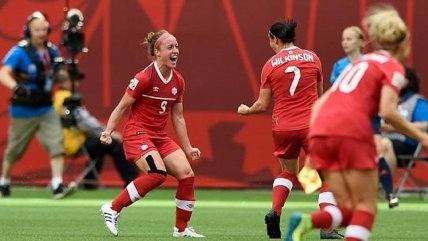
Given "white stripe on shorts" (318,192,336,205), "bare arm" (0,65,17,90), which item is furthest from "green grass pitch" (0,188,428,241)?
"bare arm" (0,65,17,90)

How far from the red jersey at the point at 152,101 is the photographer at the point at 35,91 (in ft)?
19.1

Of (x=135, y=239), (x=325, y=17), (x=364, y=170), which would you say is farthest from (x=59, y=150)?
(x=364, y=170)

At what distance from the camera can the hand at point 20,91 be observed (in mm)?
17809

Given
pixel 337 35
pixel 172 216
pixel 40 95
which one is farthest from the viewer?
pixel 337 35

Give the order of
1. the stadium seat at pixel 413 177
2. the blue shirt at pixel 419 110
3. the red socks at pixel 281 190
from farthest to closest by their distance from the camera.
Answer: the stadium seat at pixel 413 177
the blue shirt at pixel 419 110
the red socks at pixel 281 190

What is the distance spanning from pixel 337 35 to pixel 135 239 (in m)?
9.21

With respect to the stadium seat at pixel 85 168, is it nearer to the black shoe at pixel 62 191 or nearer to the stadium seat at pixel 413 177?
the black shoe at pixel 62 191

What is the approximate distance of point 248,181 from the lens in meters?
20.5

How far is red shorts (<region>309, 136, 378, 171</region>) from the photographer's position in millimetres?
8250

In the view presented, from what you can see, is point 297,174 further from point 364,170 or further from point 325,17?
point 325,17

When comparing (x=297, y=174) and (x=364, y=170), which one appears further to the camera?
(x=297, y=174)

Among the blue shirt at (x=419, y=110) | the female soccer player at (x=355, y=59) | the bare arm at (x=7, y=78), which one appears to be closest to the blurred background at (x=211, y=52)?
the blue shirt at (x=419, y=110)

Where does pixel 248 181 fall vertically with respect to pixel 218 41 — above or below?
below

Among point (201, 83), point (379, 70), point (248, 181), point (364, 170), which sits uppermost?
point (379, 70)
